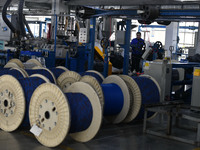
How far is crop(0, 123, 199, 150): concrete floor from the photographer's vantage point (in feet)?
17.2

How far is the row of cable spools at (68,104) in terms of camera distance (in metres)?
5.13

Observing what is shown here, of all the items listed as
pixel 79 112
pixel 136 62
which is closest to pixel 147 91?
pixel 79 112

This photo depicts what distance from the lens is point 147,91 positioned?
280 inches

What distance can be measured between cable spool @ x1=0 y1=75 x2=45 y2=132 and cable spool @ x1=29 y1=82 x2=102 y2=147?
1.00 ft

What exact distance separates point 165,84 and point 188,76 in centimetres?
174

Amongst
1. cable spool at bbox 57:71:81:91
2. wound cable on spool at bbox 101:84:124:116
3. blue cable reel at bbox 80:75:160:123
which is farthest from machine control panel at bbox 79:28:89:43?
wound cable on spool at bbox 101:84:124:116

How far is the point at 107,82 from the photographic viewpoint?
23.5ft

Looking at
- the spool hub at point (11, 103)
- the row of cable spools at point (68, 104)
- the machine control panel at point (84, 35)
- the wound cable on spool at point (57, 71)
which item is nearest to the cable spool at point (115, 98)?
the row of cable spools at point (68, 104)

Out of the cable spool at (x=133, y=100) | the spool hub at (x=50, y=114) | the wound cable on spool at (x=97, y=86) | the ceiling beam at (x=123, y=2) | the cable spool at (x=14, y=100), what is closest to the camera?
the spool hub at (x=50, y=114)

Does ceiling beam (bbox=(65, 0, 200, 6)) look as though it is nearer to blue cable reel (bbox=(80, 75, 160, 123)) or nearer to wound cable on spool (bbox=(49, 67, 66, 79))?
wound cable on spool (bbox=(49, 67, 66, 79))

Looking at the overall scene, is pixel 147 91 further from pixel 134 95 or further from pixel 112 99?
pixel 112 99

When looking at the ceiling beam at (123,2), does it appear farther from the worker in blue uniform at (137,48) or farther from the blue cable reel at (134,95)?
the blue cable reel at (134,95)

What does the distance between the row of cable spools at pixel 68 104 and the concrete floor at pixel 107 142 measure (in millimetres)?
157

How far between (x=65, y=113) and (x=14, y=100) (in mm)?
1327
